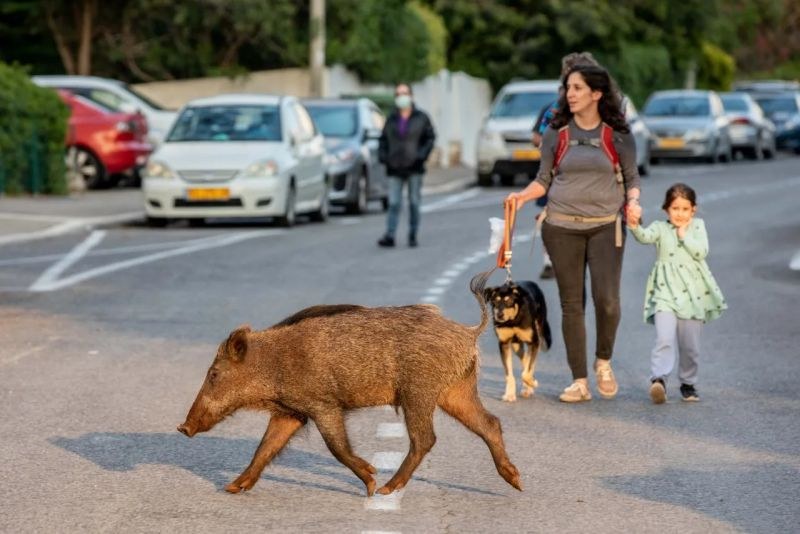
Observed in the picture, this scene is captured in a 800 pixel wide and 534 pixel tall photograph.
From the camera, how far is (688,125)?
45.7 m

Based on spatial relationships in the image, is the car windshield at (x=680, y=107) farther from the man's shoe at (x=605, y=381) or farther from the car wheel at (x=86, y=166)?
the man's shoe at (x=605, y=381)

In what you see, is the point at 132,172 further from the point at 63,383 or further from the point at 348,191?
the point at 63,383

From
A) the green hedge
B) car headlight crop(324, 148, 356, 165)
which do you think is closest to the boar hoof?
car headlight crop(324, 148, 356, 165)

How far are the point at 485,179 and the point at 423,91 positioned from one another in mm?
10038

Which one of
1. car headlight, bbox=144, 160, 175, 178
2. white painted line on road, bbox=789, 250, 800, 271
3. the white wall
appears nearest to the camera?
white painted line on road, bbox=789, 250, 800, 271

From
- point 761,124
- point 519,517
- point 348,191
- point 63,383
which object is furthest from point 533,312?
point 761,124

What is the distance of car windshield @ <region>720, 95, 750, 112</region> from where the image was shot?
50.2 meters

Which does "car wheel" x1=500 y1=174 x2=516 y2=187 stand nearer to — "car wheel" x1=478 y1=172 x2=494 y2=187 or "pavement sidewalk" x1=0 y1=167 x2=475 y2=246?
"car wheel" x1=478 y1=172 x2=494 y2=187

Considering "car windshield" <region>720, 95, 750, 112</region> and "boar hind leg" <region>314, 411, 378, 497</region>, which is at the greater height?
"boar hind leg" <region>314, 411, 378, 497</region>

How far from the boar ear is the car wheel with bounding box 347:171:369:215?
68.4ft

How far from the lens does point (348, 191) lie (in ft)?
93.5

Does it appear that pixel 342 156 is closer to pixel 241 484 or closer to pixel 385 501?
pixel 241 484

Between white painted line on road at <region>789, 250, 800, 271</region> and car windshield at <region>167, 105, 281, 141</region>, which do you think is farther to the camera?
car windshield at <region>167, 105, 281, 141</region>

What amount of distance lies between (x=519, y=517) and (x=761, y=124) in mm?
43834
